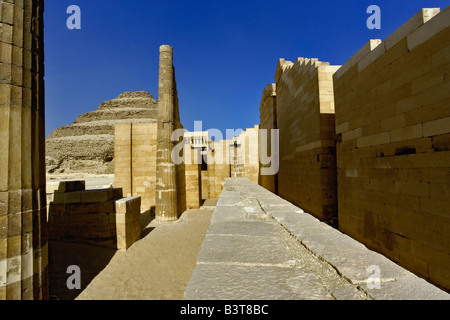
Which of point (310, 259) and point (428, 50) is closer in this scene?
point (310, 259)

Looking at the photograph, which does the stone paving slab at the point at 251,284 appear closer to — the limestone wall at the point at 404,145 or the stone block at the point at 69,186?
the limestone wall at the point at 404,145

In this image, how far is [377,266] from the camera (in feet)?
4.65

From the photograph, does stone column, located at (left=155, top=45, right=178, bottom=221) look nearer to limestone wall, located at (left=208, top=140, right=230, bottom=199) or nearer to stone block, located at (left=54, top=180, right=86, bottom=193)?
stone block, located at (left=54, top=180, right=86, bottom=193)

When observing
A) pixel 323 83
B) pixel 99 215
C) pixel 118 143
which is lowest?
pixel 99 215

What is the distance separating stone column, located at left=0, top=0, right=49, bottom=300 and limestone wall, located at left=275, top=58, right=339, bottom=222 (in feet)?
20.1

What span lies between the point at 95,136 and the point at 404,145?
176 feet

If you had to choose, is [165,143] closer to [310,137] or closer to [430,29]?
[310,137]

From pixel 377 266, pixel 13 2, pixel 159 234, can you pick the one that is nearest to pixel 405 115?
pixel 377 266

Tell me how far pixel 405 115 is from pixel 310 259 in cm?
278

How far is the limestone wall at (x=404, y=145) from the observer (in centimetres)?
255

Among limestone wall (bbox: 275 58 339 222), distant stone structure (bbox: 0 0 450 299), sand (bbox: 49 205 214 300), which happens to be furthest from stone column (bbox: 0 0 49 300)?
limestone wall (bbox: 275 58 339 222)

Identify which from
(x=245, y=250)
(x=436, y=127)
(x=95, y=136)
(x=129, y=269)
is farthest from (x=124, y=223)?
(x=95, y=136)

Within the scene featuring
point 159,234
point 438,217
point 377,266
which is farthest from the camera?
point 159,234

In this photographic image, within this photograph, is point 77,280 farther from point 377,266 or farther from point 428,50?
point 428,50
